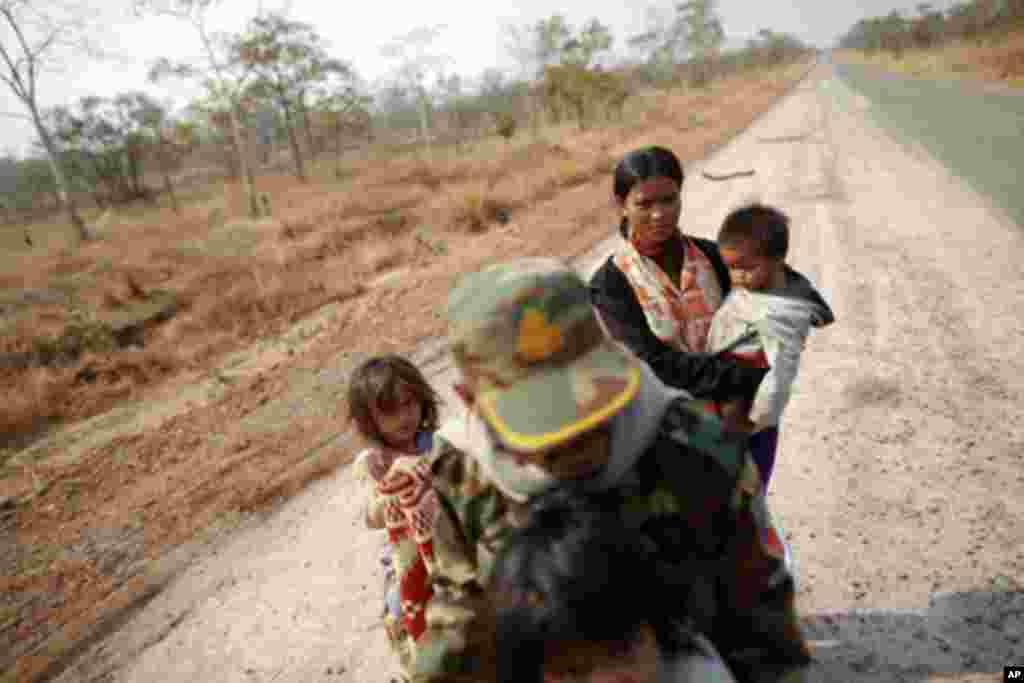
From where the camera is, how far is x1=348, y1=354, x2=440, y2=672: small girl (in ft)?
5.28

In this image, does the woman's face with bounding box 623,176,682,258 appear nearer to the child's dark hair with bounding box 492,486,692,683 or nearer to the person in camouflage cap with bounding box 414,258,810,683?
the person in camouflage cap with bounding box 414,258,810,683

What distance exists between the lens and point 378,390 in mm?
1945

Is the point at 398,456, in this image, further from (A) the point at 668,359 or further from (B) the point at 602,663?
(B) the point at 602,663

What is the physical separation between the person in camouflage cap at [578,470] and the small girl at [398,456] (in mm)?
561

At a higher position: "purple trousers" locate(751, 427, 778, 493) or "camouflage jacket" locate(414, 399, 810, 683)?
"camouflage jacket" locate(414, 399, 810, 683)

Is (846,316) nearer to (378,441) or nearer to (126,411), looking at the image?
(378,441)

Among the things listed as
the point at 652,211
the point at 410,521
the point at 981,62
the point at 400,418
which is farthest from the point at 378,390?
the point at 981,62

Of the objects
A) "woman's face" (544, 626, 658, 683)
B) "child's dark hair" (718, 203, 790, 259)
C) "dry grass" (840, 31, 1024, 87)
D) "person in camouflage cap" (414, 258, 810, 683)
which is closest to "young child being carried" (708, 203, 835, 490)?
"child's dark hair" (718, 203, 790, 259)

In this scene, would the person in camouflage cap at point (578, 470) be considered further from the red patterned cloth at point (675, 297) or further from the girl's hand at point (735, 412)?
the red patterned cloth at point (675, 297)

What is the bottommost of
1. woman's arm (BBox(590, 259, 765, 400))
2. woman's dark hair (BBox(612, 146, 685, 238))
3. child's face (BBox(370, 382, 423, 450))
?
child's face (BBox(370, 382, 423, 450))

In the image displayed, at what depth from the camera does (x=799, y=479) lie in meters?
3.06

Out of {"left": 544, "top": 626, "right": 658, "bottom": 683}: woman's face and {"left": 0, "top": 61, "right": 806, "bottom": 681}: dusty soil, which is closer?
{"left": 544, "top": 626, "right": 658, "bottom": 683}: woman's face

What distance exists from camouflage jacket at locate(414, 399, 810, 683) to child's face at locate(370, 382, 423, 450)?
96cm

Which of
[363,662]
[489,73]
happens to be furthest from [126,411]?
[489,73]
